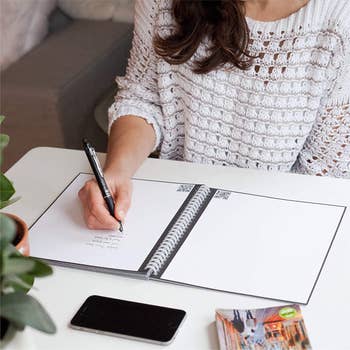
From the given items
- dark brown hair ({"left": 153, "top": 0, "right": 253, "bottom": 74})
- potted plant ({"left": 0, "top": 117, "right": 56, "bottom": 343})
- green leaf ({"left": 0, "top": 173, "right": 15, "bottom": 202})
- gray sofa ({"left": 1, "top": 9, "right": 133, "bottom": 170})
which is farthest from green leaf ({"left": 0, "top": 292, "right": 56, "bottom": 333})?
gray sofa ({"left": 1, "top": 9, "right": 133, "bottom": 170})

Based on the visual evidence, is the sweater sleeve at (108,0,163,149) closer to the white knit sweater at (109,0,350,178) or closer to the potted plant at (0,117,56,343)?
the white knit sweater at (109,0,350,178)

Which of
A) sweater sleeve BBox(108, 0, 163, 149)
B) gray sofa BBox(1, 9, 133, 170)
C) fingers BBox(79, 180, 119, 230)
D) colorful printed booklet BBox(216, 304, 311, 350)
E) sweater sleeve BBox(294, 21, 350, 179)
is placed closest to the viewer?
colorful printed booklet BBox(216, 304, 311, 350)

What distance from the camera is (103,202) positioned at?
1.06 metres

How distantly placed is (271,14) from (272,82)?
12 centimetres

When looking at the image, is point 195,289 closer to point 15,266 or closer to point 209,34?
point 15,266

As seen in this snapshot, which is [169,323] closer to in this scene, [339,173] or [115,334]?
[115,334]

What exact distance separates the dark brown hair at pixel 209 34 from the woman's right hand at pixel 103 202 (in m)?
0.27

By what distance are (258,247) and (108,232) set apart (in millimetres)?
213

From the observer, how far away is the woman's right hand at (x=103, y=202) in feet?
3.39

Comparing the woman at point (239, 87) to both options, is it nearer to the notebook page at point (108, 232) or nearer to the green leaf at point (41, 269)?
the notebook page at point (108, 232)

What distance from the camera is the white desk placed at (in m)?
0.84

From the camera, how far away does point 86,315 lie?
883 millimetres

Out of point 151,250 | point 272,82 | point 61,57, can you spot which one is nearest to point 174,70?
point 272,82

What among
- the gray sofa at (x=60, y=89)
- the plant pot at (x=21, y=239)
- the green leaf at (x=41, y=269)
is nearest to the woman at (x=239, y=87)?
the plant pot at (x=21, y=239)
